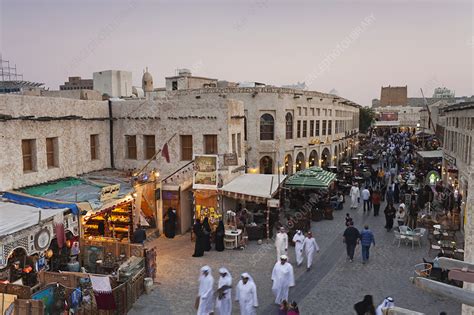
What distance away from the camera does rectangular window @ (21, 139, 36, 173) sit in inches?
566

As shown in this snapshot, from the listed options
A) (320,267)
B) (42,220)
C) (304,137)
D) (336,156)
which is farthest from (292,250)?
(336,156)

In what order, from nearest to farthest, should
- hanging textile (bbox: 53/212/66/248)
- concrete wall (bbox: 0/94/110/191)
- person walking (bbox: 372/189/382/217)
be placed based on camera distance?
hanging textile (bbox: 53/212/66/248) < concrete wall (bbox: 0/94/110/191) < person walking (bbox: 372/189/382/217)

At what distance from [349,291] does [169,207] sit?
28.9 feet

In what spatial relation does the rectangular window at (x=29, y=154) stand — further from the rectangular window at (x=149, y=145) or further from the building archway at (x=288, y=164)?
the building archway at (x=288, y=164)

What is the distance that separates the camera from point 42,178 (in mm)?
14867

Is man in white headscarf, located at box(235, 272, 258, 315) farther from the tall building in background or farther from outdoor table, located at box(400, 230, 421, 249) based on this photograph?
the tall building in background

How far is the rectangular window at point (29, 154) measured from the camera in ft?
47.2

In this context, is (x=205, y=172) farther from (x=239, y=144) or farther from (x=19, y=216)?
(x=19, y=216)

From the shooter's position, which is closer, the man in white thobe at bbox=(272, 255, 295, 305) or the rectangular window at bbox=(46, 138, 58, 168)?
the man in white thobe at bbox=(272, 255, 295, 305)

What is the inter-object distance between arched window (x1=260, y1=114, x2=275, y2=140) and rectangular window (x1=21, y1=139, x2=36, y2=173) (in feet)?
55.5

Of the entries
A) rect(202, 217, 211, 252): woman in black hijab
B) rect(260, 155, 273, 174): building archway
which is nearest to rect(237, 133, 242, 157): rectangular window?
rect(202, 217, 211, 252): woman in black hijab

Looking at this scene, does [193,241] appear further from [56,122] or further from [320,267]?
[56,122]

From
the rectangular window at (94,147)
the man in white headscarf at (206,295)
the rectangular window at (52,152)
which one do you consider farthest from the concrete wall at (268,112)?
the man in white headscarf at (206,295)

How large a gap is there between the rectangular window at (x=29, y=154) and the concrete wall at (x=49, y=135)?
0.13 meters
